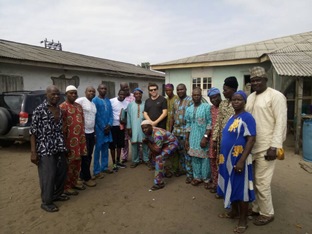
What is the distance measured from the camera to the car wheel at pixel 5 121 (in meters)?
6.18

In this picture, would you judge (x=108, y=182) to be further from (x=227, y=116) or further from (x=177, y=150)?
(x=227, y=116)

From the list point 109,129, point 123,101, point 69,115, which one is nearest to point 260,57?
point 123,101

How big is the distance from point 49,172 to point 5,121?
3826 millimetres

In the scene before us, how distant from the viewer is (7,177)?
4793 millimetres

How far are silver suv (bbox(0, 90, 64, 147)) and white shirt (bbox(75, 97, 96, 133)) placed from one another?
116 inches

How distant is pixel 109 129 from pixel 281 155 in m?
3.16

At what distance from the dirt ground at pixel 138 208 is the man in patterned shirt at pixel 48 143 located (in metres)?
0.34

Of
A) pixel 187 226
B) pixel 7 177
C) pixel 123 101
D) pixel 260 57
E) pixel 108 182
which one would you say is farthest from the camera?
pixel 260 57

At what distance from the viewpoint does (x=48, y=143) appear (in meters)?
3.29

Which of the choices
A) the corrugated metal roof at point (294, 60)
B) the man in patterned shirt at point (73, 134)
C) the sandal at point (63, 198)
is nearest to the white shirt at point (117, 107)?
the man in patterned shirt at point (73, 134)

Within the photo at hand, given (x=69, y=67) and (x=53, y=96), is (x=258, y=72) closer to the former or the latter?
(x=53, y=96)

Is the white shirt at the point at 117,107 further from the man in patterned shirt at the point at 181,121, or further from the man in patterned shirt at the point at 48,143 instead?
the man in patterned shirt at the point at 48,143

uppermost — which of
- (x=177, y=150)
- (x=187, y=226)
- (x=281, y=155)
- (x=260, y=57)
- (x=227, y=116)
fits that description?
(x=260, y=57)

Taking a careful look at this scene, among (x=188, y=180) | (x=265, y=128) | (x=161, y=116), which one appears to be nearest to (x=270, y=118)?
(x=265, y=128)
